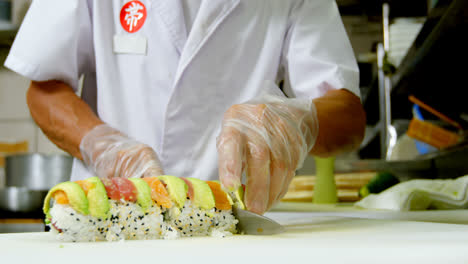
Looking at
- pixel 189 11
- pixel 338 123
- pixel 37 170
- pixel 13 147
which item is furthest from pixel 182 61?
pixel 13 147

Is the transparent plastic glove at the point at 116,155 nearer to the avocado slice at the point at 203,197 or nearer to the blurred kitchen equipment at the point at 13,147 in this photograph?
the avocado slice at the point at 203,197

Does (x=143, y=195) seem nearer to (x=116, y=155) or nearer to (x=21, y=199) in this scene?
(x=116, y=155)

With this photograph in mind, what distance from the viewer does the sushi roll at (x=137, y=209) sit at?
2.68 ft

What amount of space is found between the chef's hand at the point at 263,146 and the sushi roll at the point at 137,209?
0.06m

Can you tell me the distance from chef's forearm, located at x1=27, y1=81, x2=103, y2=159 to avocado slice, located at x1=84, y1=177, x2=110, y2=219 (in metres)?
0.45

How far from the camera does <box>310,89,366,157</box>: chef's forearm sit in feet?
4.12

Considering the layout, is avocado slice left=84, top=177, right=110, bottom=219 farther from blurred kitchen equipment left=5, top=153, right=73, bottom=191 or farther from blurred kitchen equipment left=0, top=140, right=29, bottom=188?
blurred kitchen equipment left=0, top=140, right=29, bottom=188

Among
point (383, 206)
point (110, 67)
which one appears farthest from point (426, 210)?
point (110, 67)

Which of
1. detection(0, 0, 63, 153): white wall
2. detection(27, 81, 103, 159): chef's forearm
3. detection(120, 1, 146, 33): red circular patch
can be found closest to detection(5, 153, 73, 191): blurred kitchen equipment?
detection(27, 81, 103, 159): chef's forearm

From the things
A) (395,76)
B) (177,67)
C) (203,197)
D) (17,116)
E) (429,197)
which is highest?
(177,67)

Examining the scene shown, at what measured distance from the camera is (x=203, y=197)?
94cm

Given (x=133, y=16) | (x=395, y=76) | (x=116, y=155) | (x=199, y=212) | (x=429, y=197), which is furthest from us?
(x=395, y=76)

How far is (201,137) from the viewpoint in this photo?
1418mm

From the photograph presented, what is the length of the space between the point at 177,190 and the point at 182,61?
57 cm
